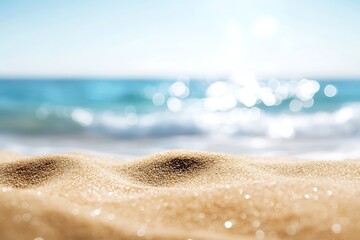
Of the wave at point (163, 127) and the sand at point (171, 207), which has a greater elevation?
the sand at point (171, 207)

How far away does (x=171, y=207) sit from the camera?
1190 mm

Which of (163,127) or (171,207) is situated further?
(163,127)

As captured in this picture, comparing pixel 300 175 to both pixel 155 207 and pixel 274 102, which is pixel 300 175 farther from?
pixel 274 102

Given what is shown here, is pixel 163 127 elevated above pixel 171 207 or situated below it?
below

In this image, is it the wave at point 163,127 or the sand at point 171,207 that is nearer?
the sand at point 171,207

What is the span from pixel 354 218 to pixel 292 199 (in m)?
0.18

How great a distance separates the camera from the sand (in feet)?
3.24

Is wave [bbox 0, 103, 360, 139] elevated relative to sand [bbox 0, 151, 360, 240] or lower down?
lower down

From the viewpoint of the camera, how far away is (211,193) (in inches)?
49.7

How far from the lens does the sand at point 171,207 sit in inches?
38.9

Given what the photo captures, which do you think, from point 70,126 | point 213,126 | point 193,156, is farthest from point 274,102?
point 193,156

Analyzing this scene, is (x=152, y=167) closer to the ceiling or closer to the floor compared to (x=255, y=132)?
closer to the ceiling

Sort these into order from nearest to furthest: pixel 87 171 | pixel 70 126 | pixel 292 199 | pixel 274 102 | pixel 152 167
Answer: pixel 292 199
pixel 87 171
pixel 152 167
pixel 70 126
pixel 274 102

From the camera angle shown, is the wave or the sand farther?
the wave
